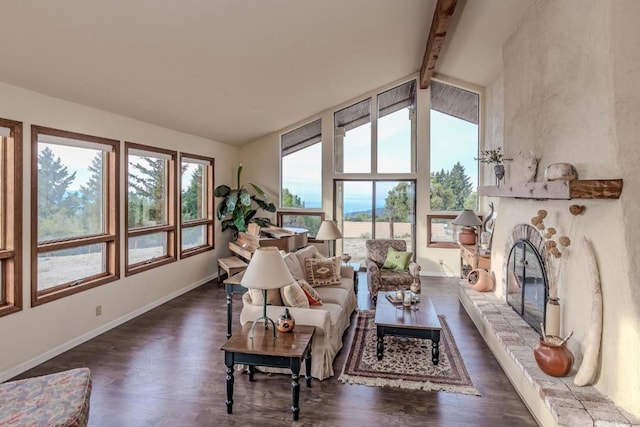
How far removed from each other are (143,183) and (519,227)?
5.32 metres

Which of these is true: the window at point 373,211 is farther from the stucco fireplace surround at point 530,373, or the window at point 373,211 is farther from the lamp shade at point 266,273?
the lamp shade at point 266,273

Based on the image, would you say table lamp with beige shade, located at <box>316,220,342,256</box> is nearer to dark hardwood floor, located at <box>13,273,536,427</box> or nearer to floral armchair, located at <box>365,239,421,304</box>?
floral armchair, located at <box>365,239,421,304</box>

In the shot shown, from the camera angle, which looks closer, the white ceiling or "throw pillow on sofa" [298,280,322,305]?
the white ceiling

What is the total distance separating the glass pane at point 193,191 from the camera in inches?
257

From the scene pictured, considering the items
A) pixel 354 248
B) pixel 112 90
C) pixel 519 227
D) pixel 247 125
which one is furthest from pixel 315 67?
pixel 354 248

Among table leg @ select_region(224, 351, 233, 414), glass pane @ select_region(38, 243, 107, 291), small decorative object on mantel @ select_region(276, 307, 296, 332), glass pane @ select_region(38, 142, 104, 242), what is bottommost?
table leg @ select_region(224, 351, 233, 414)

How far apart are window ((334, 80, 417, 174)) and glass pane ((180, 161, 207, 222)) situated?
2919 millimetres

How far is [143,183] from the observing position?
5.53m

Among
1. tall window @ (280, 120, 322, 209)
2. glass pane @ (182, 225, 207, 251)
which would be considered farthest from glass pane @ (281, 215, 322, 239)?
glass pane @ (182, 225, 207, 251)

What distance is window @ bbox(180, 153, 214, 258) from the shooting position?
21.2 feet

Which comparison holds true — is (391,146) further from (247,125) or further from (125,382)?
(125,382)

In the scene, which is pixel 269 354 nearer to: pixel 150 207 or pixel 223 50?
pixel 223 50

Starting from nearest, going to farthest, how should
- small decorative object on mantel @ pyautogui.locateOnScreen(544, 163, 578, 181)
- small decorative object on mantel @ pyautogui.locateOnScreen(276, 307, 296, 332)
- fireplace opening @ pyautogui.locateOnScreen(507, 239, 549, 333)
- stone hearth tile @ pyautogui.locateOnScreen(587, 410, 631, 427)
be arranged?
1. stone hearth tile @ pyautogui.locateOnScreen(587, 410, 631, 427)
2. small decorative object on mantel @ pyautogui.locateOnScreen(544, 163, 578, 181)
3. small decorative object on mantel @ pyautogui.locateOnScreen(276, 307, 296, 332)
4. fireplace opening @ pyautogui.locateOnScreen(507, 239, 549, 333)

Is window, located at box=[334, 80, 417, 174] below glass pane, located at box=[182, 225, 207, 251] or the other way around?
the other way around
